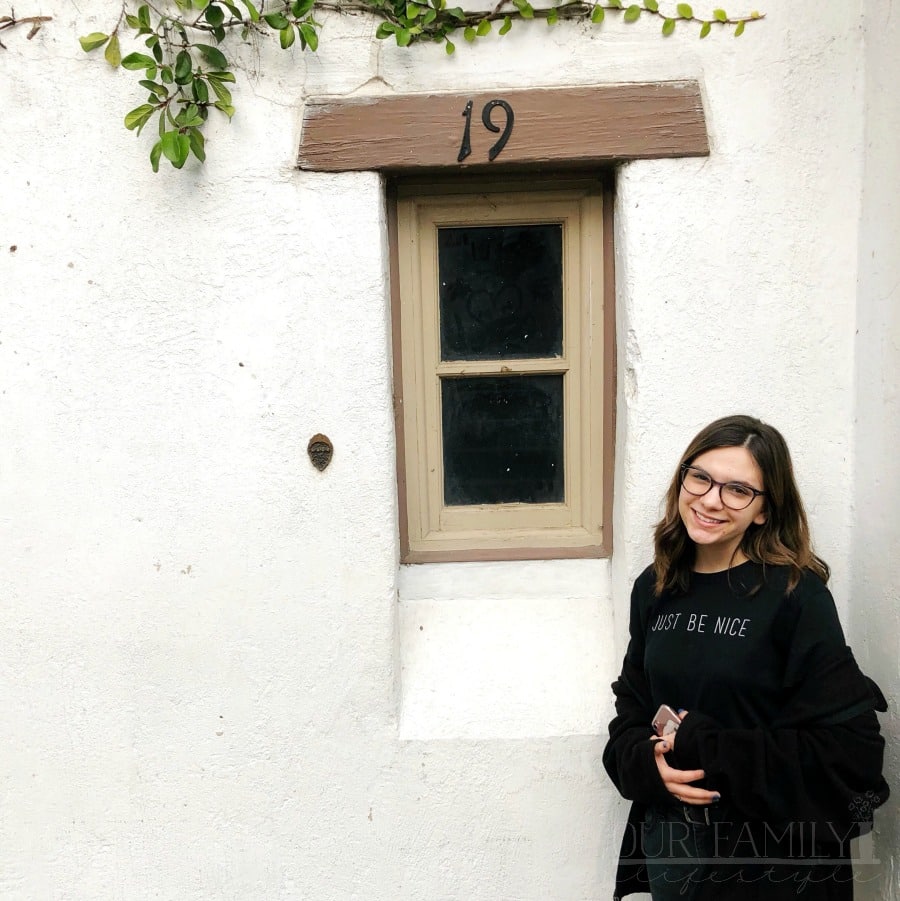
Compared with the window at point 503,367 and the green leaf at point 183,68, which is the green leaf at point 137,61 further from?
the window at point 503,367

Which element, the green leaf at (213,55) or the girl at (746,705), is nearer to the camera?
the girl at (746,705)

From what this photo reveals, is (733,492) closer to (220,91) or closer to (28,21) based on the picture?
(220,91)

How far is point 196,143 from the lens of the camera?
1864mm

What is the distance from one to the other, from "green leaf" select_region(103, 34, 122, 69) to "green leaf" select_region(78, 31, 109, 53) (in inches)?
0.6

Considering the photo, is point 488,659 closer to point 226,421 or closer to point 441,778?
point 441,778

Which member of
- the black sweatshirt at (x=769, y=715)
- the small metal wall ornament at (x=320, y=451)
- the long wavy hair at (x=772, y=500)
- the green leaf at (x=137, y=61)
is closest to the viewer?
the black sweatshirt at (x=769, y=715)

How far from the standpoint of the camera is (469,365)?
2.21 meters

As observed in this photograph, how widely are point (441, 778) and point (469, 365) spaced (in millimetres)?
1171

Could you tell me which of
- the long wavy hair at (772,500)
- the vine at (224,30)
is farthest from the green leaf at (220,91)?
the long wavy hair at (772,500)

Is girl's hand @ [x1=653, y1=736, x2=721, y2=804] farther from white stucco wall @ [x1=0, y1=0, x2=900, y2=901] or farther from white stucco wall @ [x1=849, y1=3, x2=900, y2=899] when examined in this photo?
white stucco wall @ [x1=849, y1=3, x2=900, y2=899]

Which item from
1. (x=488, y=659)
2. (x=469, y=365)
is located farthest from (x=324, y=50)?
(x=488, y=659)

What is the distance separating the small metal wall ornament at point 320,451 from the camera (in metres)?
2.02

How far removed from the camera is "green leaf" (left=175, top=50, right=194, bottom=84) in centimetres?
182

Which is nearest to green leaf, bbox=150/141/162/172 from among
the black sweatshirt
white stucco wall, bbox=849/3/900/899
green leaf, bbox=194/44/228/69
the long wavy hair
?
green leaf, bbox=194/44/228/69
